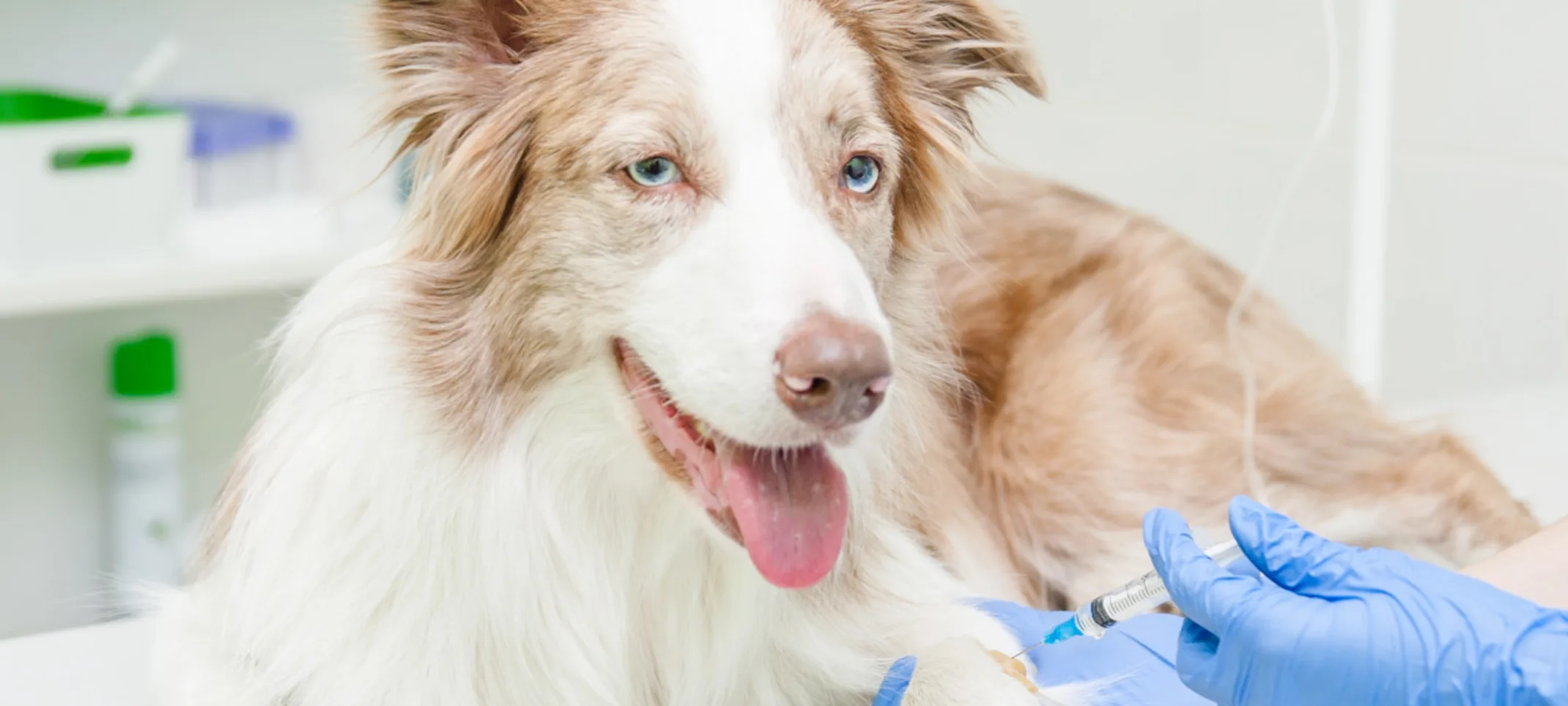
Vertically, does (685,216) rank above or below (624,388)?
above

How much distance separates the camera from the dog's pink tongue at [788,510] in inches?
42.8

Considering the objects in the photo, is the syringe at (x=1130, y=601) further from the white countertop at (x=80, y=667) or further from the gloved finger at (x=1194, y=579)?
the white countertop at (x=80, y=667)

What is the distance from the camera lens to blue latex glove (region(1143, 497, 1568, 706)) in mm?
892

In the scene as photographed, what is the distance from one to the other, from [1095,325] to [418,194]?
822 mm

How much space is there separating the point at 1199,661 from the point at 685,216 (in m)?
0.48

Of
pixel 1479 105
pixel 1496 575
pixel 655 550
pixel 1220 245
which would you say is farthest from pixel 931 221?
pixel 1220 245

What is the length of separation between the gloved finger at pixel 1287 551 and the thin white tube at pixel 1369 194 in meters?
0.89

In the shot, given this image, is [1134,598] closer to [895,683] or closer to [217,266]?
[895,683]

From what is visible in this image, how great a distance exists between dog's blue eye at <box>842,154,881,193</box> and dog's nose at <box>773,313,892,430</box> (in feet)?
0.76

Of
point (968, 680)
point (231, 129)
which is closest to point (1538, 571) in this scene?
point (968, 680)

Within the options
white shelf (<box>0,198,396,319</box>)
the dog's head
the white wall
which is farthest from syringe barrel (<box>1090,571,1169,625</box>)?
white shelf (<box>0,198,396,319</box>)

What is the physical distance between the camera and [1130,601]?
1.11 metres

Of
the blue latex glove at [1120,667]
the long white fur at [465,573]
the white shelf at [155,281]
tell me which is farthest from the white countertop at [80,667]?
the white shelf at [155,281]

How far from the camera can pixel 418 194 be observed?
130 centimetres
